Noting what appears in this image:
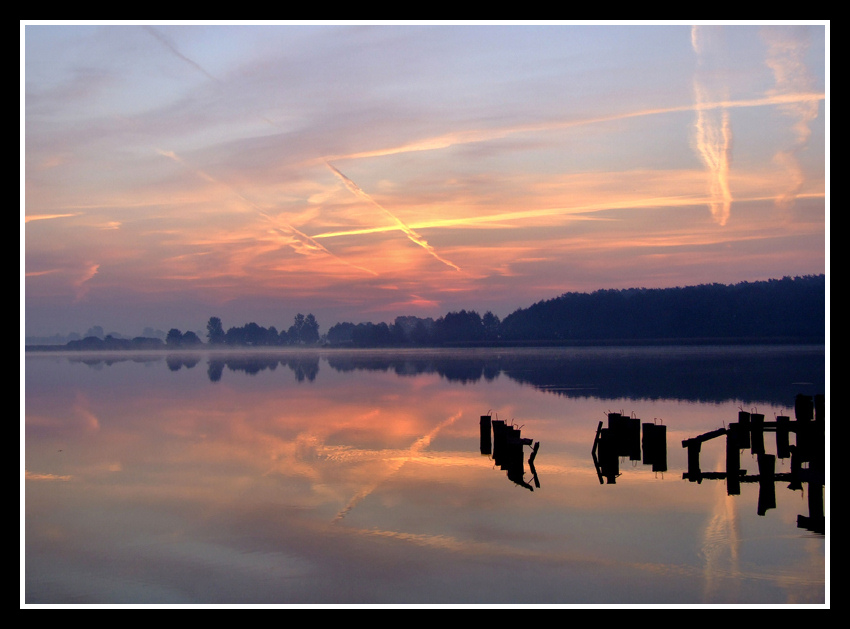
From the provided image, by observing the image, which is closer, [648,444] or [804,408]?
[804,408]

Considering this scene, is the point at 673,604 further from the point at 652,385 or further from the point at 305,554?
the point at 652,385

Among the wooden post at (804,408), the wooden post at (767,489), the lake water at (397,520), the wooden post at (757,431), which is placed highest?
the wooden post at (804,408)

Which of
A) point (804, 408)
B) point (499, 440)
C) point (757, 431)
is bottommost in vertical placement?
point (499, 440)

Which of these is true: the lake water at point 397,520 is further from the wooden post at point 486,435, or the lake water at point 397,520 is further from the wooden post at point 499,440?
the wooden post at point 499,440

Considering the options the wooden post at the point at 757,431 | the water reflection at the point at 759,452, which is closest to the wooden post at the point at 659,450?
the water reflection at the point at 759,452

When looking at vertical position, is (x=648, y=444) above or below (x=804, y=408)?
below

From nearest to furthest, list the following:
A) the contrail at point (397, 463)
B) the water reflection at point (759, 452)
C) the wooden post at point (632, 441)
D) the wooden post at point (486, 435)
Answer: the water reflection at point (759, 452) → the contrail at point (397, 463) → the wooden post at point (632, 441) → the wooden post at point (486, 435)

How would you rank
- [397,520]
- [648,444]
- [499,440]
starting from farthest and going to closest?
[499,440]
[648,444]
[397,520]

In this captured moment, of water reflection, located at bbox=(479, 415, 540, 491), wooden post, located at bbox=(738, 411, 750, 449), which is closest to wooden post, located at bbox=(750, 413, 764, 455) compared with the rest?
wooden post, located at bbox=(738, 411, 750, 449)

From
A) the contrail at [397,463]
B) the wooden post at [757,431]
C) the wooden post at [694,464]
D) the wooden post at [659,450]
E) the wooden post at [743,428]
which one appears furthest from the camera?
the wooden post at [659,450]

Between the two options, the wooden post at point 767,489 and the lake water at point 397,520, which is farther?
the wooden post at point 767,489

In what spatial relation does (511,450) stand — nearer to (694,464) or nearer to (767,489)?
(694,464)

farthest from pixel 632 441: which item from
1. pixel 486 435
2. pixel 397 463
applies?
pixel 397 463
